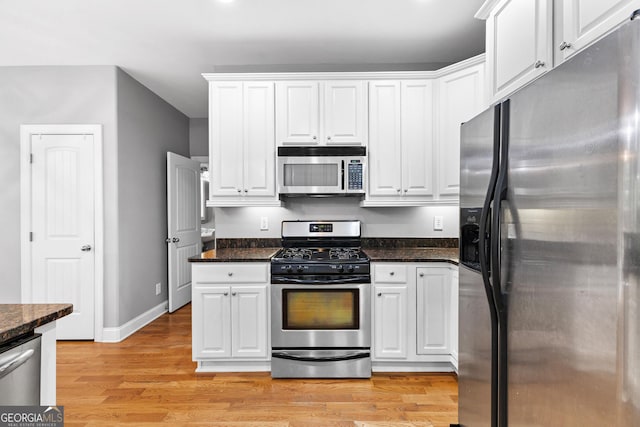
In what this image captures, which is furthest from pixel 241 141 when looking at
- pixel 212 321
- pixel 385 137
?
pixel 212 321

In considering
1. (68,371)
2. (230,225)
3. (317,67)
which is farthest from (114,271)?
(317,67)

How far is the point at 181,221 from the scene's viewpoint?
4609 mm

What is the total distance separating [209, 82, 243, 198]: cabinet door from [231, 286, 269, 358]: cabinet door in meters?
0.88

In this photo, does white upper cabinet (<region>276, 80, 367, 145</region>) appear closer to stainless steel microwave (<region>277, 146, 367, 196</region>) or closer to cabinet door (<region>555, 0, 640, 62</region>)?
stainless steel microwave (<region>277, 146, 367, 196</region>)

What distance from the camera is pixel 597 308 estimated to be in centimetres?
81

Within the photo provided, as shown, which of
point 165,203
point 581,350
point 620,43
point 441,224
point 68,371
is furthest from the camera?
point 165,203

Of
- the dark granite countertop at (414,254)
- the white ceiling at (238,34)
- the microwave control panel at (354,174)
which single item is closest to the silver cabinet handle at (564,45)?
the white ceiling at (238,34)

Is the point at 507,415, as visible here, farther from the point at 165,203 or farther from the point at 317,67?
the point at 165,203

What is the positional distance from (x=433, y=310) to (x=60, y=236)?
3497 millimetres

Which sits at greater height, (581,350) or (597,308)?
(597,308)

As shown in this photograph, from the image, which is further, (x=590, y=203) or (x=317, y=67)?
(x=317, y=67)

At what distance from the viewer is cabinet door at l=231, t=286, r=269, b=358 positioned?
8.76 feet

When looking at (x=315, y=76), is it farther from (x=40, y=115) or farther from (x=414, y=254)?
(x=40, y=115)

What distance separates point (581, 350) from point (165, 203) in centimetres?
447
